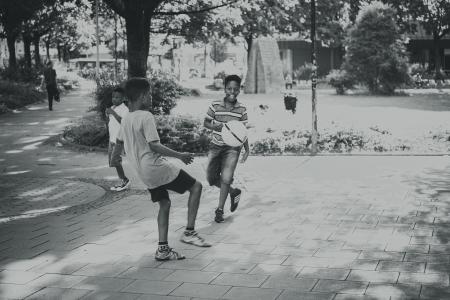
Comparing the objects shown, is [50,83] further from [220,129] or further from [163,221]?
[163,221]

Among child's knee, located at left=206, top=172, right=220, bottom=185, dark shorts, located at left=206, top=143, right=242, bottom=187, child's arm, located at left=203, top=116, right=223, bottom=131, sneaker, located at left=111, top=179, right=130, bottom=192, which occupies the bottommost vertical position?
sneaker, located at left=111, top=179, right=130, bottom=192

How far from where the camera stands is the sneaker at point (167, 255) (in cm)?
556

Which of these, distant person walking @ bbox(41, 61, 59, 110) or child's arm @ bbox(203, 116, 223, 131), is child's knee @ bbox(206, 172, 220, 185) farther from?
distant person walking @ bbox(41, 61, 59, 110)

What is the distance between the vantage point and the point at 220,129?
273 inches

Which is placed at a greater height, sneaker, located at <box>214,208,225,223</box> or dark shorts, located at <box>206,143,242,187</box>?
dark shorts, located at <box>206,143,242,187</box>

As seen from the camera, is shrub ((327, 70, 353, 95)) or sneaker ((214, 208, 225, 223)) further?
shrub ((327, 70, 353, 95))

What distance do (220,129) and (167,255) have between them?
6.07 feet

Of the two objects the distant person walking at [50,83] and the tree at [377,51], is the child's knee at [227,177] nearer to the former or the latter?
the distant person walking at [50,83]

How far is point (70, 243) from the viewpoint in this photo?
6320mm

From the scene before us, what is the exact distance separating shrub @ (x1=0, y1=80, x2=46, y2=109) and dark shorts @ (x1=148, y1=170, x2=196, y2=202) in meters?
19.3

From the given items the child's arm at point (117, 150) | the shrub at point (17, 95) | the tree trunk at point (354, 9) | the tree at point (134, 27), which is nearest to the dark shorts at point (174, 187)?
the child's arm at point (117, 150)

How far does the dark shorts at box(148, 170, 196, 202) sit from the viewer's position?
18.2 feet

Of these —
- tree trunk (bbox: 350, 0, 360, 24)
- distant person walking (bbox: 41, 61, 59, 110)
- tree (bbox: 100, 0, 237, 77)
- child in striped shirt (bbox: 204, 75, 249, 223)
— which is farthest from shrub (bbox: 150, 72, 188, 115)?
tree trunk (bbox: 350, 0, 360, 24)

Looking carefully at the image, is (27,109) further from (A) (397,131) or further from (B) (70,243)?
(B) (70,243)
